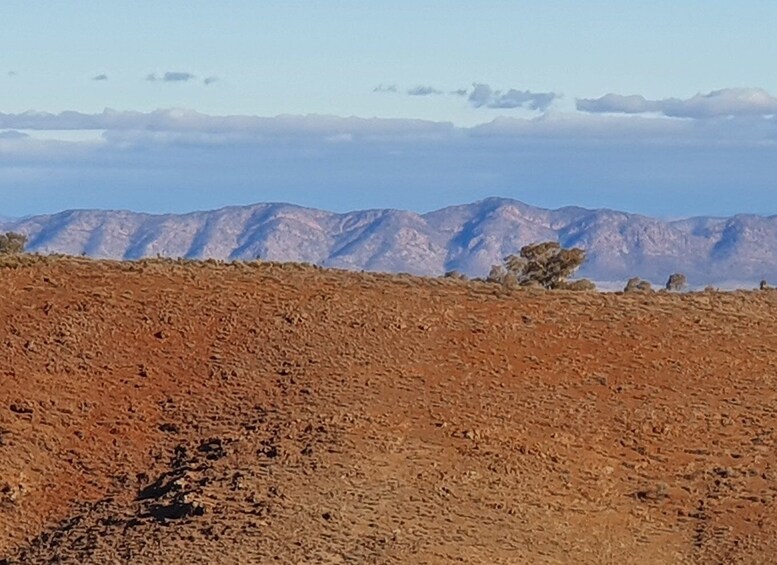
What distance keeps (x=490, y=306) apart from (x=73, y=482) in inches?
346

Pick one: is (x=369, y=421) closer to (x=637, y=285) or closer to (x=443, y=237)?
(x=637, y=285)

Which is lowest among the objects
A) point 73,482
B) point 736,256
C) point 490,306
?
point 736,256

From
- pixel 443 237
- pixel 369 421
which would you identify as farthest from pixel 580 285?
pixel 443 237

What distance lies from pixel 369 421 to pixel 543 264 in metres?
19.4

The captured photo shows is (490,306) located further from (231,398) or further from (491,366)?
(231,398)

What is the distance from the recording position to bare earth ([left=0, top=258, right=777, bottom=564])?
21.1 meters

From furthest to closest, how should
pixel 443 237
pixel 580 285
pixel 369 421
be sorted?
pixel 443 237 < pixel 580 285 < pixel 369 421

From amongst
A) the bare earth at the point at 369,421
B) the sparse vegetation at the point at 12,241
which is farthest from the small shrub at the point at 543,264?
the sparse vegetation at the point at 12,241

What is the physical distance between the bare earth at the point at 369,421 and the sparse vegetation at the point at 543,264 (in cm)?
1180

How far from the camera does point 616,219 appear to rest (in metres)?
170

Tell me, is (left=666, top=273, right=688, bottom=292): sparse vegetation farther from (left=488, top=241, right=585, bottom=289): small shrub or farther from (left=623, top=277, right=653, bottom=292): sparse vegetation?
(left=488, top=241, right=585, bottom=289): small shrub

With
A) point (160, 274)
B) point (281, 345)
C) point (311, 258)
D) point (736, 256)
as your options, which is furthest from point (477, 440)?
point (736, 256)

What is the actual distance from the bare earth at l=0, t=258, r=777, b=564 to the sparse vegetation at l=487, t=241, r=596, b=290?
11799mm

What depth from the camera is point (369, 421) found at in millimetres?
23719
